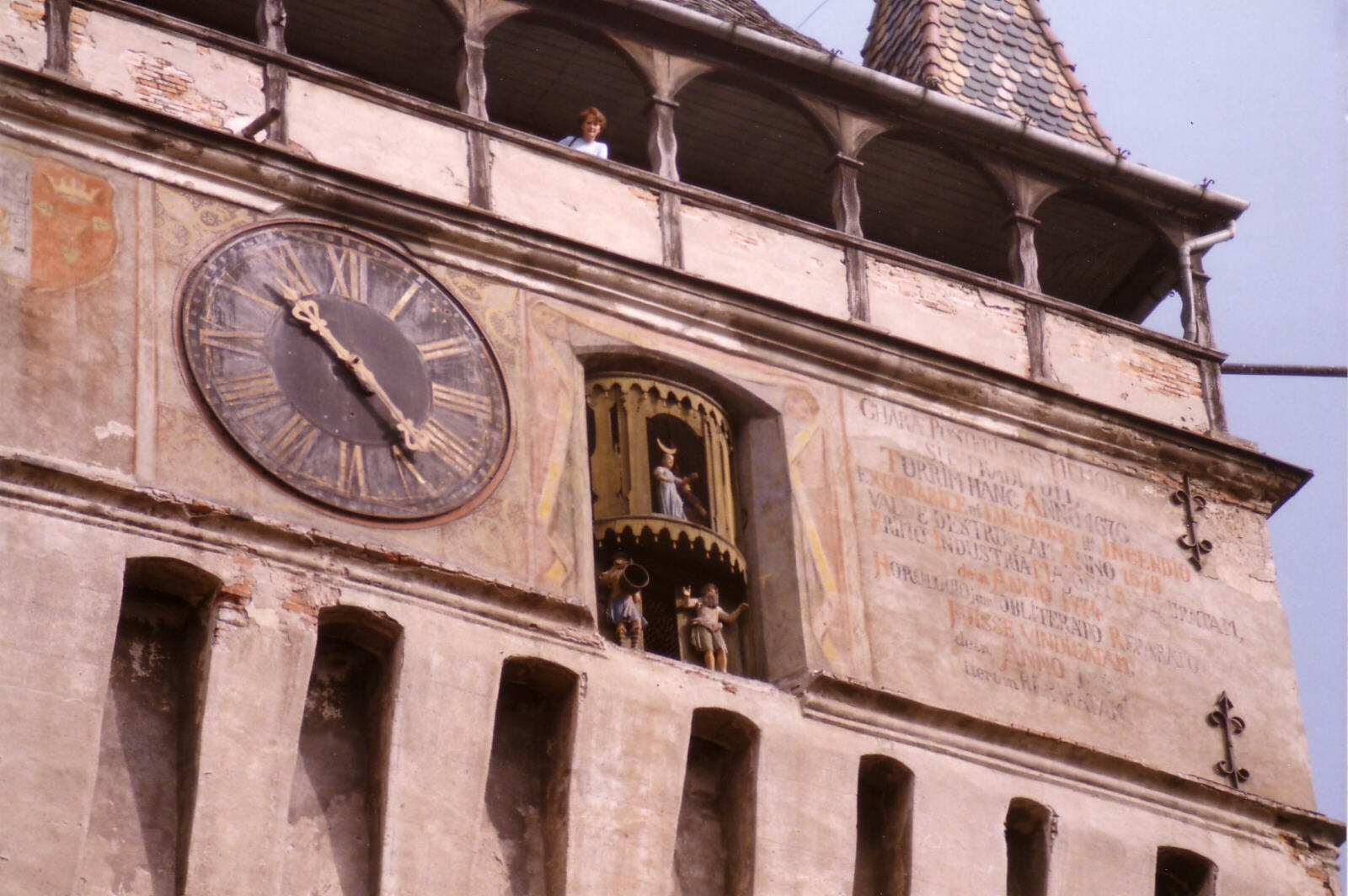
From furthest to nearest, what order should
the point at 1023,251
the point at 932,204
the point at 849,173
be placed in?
the point at 932,204 < the point at 1023,251 < the point at 849,173

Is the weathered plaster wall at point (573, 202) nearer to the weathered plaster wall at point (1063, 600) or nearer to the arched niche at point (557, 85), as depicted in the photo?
the arched niche at point (557, 85)

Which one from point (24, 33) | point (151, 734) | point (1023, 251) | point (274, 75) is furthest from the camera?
point (1023, 251)

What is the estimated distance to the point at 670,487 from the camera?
18.6 meters

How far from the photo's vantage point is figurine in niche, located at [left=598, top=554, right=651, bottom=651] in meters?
17.9

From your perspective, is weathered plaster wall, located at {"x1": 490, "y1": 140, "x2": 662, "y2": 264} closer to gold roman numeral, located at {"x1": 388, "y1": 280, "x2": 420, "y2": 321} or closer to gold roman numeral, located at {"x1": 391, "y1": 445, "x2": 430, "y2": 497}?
Answer: gold roman numeral, located at {"x1": 388, "y1": 280, "x2": 420, "y2": 321}

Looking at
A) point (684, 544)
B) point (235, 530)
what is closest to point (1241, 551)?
point (684, 544)

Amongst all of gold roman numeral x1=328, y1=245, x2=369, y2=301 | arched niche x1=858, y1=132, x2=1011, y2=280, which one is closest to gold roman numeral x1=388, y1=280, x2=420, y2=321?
gold roman numeral x1=328, y1=245, x2=369, y2=301

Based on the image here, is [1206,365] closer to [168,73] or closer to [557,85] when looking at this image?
[557,85]

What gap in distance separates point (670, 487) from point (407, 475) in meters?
1.79

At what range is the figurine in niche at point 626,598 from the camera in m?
17.9

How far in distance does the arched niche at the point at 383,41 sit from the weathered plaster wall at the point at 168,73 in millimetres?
2433

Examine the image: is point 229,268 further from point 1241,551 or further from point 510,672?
point 1241,551

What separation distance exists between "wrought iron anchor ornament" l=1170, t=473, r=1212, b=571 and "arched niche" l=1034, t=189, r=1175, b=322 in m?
1.90

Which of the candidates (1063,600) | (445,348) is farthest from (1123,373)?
(445,348)
